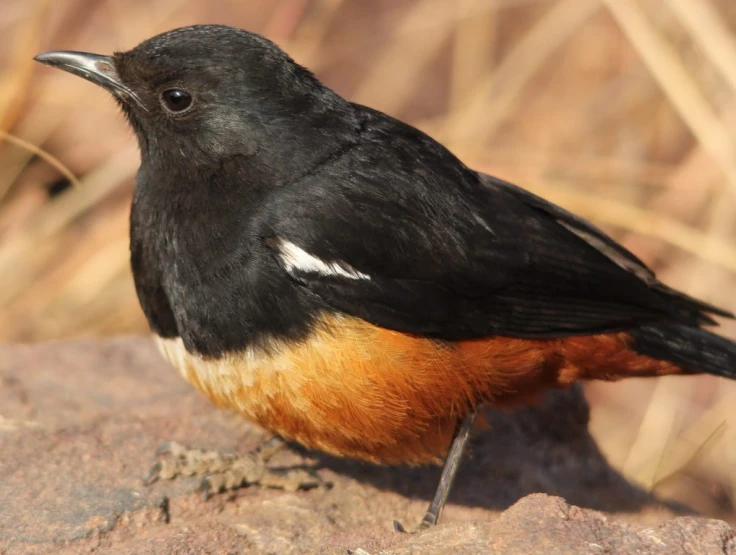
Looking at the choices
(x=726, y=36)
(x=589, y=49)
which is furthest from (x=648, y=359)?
(x=589, y=49)

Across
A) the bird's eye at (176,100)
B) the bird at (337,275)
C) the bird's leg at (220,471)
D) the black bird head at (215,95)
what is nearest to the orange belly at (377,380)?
the bird at (337,275)

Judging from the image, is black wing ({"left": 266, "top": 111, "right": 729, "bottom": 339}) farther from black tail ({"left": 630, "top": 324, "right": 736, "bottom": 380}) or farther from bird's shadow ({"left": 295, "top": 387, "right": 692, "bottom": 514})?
bird's shadow ({"left": 295, "top": 387, "right": 692, "bottom": 514})

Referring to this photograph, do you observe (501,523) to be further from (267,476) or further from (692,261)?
(692,261)

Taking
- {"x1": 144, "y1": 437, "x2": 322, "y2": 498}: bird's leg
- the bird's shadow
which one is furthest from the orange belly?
the bird's shadow

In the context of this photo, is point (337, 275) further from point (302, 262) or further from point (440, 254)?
point (440, 254)

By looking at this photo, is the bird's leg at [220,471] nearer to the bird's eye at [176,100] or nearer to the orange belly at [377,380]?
the orange belly at [377,380]

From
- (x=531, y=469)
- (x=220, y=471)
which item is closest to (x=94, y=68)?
(x=220, y=471)
